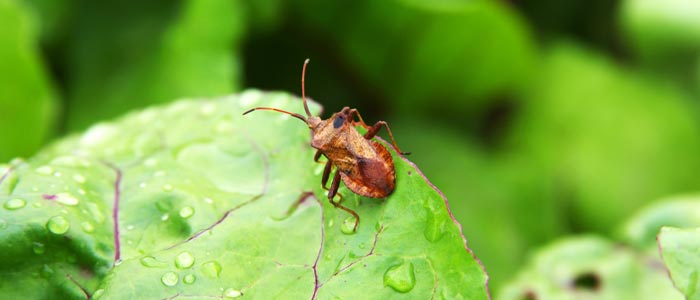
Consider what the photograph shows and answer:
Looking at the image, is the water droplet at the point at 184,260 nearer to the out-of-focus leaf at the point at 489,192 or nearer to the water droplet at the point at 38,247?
the water droplet at the point at 38,247

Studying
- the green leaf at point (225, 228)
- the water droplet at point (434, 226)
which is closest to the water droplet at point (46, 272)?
the green leaf at point (225, 228)

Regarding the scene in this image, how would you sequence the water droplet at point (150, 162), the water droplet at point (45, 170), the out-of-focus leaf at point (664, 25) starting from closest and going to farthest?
the water droplet at point (45, 170) → the water droplet at point (150, 162) → the out-of-focus leaf at point (664, 25)

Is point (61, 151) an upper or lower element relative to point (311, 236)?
lower

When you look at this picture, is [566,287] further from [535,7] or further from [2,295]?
[535,7]

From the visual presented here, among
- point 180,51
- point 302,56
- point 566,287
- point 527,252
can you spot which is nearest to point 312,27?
point 302,56

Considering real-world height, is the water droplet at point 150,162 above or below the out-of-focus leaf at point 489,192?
above

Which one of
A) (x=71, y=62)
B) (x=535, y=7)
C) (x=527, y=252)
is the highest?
(x=535, y=7)

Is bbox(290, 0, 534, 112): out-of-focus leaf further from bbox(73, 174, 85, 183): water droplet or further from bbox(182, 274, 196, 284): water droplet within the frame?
bbox(182, 274, 196, 284): water droplet
